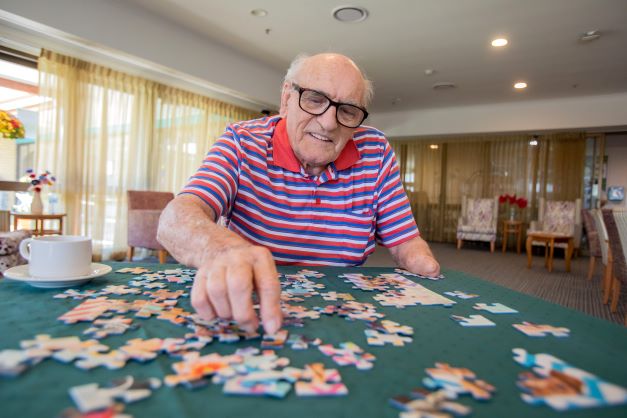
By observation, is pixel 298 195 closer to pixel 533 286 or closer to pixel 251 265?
pixel 251 265

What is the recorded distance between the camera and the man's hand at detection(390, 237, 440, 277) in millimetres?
1309

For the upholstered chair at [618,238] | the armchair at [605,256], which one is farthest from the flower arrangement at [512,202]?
the upholstered chair at [618,238]

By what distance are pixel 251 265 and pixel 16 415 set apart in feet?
1.19

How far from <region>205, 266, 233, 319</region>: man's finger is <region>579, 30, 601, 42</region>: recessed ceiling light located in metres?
6.80

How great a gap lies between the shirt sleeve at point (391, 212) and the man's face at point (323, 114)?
29 centimetres

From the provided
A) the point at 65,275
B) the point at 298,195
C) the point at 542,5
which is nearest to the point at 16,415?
the point at 65,275

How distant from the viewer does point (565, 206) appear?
9086 millimetres

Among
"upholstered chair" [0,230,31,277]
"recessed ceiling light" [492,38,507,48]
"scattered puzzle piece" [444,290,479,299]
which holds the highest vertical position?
"recessed ceiling light" [492,38,507,48]

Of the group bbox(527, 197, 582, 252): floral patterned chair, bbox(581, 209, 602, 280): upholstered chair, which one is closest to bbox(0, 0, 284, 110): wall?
bbox(581, 209, 602, 280): upholstered chair

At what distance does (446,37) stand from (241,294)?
6.23 metres

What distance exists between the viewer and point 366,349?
Result: 2.15 feet

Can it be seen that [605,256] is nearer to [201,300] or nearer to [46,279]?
[201,300]

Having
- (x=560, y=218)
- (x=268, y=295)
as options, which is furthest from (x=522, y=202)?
(x=268, y=295)

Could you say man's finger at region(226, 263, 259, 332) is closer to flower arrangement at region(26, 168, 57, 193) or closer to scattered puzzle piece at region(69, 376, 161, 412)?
scattered puzzle piece at region(69, 376, 161, 412)
